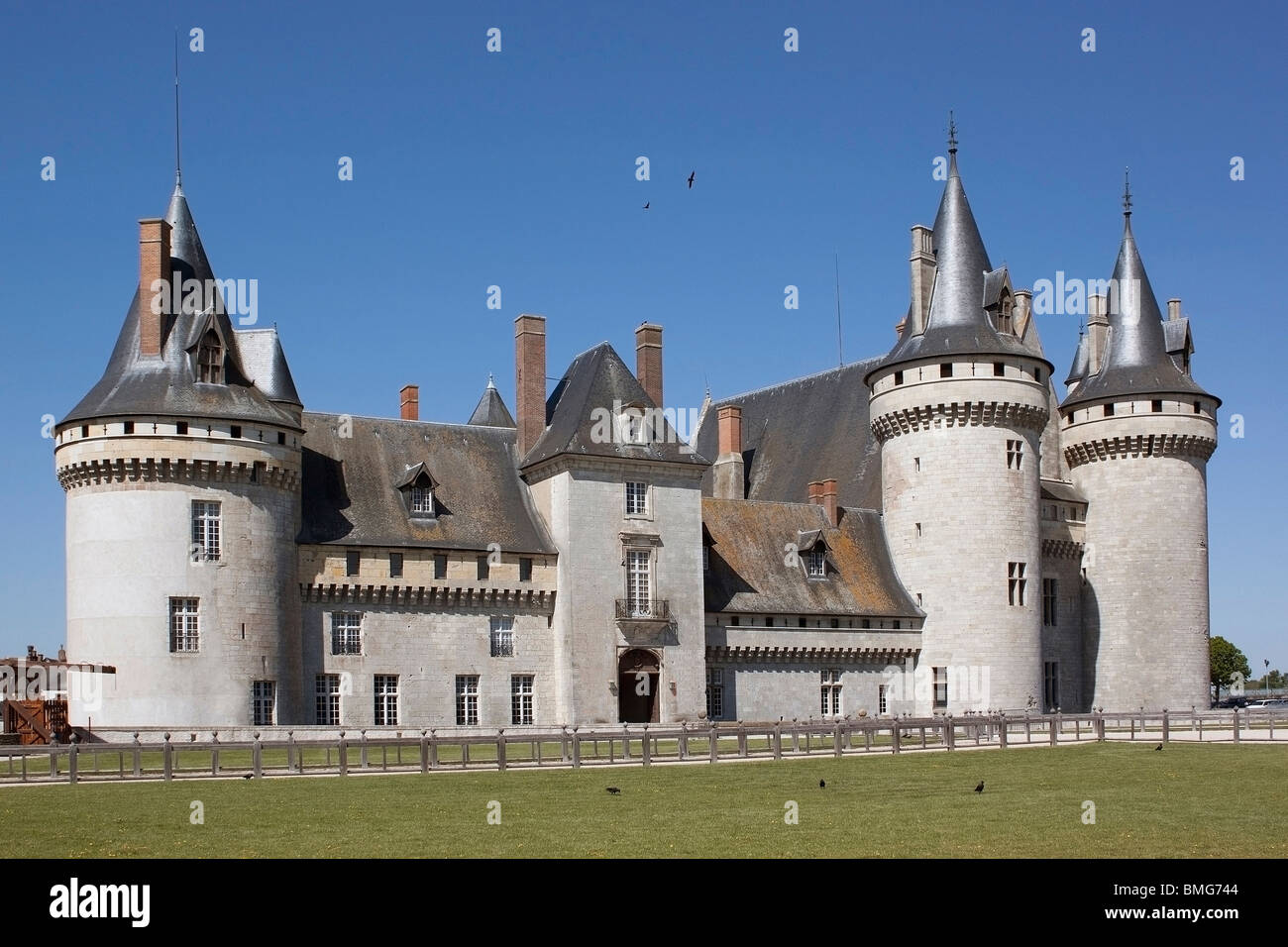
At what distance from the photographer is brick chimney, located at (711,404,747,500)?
198ft

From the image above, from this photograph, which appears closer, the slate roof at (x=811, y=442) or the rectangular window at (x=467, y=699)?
the rectangular window at (x=467, y=699)

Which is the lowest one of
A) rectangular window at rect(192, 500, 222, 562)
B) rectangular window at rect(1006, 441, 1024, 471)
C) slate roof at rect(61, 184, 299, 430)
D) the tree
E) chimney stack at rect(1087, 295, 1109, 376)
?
the tree

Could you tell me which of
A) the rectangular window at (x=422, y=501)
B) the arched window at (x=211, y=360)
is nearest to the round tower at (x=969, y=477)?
the rectangular window at (x=422, y=501)

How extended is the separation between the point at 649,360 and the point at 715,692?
1076cm

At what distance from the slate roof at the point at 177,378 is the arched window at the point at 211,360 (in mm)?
175

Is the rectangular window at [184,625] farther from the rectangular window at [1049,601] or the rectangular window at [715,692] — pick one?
the rectangular window at [1049,601]

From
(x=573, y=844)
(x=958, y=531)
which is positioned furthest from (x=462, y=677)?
(x=573, y=844)

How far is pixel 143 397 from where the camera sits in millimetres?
41875

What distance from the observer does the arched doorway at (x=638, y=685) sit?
4741 centimetres

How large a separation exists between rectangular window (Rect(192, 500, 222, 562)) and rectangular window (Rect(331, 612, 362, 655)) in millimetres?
4173

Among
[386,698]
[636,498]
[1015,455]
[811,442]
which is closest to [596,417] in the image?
[636,498]

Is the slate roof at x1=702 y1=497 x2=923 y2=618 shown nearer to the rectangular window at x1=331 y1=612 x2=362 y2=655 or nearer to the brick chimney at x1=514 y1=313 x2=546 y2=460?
the brick chimney at x1=514 y1=313 x2=546 y2=460

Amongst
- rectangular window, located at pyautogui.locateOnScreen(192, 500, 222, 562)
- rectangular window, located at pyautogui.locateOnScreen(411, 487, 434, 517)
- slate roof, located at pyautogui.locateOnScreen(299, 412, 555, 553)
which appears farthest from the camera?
rectangular window, located at pyautogui.locateOnScreen(411, 487, 434, 517)

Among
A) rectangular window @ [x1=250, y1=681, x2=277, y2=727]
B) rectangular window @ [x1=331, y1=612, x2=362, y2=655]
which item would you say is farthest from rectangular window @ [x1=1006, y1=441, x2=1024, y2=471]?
rectangular window @ [x1=250, y1=681, x2=277, y2=727]
